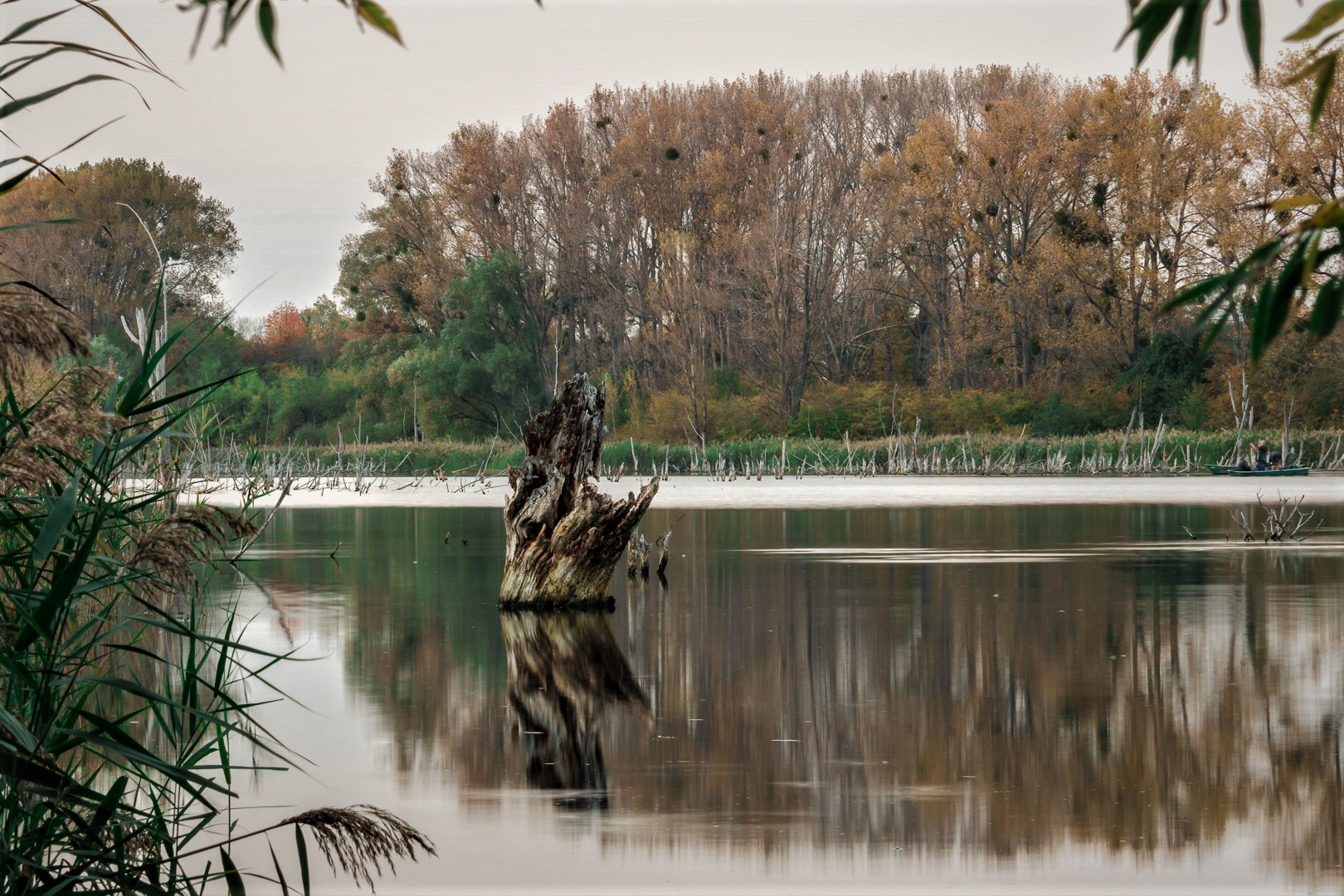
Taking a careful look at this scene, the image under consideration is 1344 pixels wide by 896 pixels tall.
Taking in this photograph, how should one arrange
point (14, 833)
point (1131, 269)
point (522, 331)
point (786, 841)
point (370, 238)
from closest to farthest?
point (14, 833)
point (786, 841)
point (1131, 269)
point (522, 331)
point (370, 238)

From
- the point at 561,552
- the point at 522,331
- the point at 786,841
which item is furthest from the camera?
the point at 522,331

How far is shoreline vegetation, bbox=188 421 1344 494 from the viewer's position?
141ft

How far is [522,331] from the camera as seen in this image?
57000mm

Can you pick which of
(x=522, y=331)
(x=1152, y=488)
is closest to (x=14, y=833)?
(x=1152, y=488)

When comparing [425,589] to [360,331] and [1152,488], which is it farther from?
[360,331]

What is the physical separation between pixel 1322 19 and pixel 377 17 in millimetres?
1306

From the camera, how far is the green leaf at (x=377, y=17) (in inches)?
82.4

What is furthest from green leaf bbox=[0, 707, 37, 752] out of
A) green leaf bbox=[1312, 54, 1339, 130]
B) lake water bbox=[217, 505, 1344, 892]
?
green leaf bbox=[1312, 54, 1339, 130]

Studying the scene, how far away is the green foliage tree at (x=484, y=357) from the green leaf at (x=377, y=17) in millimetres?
52915

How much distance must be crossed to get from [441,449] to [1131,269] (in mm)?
23034

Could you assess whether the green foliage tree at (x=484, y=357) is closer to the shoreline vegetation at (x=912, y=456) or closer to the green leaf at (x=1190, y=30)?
the shoreline vegetation at (x=912, y=456)

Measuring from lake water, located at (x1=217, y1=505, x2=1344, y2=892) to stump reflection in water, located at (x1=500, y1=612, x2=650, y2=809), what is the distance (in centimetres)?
3

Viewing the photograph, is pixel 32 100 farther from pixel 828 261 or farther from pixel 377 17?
pixel 828 261

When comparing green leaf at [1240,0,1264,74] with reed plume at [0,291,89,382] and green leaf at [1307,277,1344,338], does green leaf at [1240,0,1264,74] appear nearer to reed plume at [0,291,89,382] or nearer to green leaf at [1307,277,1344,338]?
green leaf at [1307,277,1344,338]
